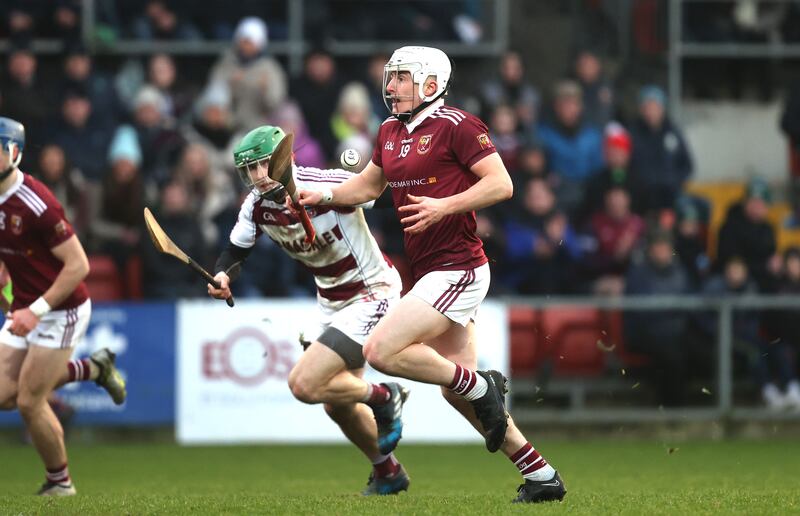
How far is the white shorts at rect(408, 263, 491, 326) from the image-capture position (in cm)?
820

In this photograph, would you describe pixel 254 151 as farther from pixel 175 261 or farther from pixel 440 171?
pixel 175 261

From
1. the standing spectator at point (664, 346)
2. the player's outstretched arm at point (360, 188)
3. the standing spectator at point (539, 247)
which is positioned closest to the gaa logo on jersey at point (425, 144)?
the player's outstretched arm at point (360, 188)

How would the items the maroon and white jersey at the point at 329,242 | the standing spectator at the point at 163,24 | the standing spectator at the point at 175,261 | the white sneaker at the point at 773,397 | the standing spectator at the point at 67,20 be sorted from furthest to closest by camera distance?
the standing spectator at the point at 163,24 < the standing spectator at the point at 67,20 < the standing spectator at the point at 175,261 < the white sneaker at the point at 773,397 < the maroon and white jersey at the point at 329,242

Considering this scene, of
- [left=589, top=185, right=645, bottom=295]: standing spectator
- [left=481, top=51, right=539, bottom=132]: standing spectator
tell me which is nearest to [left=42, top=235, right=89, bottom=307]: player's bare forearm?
[left=589, top=185, right=645, bottom=295]: standing spectator

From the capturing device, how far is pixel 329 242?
31.5 ft

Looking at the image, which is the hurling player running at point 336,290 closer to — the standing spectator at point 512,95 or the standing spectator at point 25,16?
the standing spectator at point 512,95

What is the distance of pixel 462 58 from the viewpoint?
18.3 metres

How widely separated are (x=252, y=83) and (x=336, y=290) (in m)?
7.04

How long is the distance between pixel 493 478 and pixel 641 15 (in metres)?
8.81

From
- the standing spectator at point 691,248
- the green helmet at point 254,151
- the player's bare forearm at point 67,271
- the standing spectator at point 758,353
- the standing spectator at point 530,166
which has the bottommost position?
the standing spectator at point 758,353

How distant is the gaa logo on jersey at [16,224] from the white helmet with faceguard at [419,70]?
105 inches

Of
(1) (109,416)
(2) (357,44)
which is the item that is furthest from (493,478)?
(2) (357,44)

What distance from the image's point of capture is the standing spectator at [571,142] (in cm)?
1664

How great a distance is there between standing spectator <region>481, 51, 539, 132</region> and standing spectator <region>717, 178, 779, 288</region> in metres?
2.48
